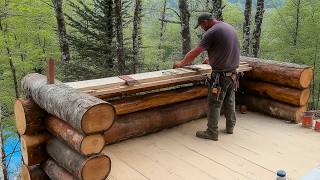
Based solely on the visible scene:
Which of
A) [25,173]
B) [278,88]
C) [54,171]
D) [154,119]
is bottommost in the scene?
[25,173]

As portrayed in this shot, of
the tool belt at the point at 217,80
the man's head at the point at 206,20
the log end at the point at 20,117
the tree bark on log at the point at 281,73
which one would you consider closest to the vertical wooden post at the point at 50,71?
the log end at the point at 20,117

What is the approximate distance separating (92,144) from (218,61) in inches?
98.7

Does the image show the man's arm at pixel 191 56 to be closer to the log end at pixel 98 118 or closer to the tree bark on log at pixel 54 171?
the log end at pixel 98 118

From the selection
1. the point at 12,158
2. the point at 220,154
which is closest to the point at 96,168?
the point at 220,154

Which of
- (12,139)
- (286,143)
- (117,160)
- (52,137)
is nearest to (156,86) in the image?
(117,160)

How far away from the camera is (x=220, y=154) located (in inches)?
208

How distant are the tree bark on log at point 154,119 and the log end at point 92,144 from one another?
4.83 ft

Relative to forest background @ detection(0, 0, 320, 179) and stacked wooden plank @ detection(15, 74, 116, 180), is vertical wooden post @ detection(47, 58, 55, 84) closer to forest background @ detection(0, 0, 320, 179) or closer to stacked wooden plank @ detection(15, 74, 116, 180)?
stacked wooden plank @ detection(15, 74, 116, 180)

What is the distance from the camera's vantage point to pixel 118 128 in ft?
18.4

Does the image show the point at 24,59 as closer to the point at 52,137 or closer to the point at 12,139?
the point at 12,139

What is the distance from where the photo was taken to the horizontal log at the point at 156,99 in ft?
18.2

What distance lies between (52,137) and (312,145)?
3.86 metres

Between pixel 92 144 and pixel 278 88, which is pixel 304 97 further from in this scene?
pixel 92 144

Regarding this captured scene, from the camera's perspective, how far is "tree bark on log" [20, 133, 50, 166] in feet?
15.5
